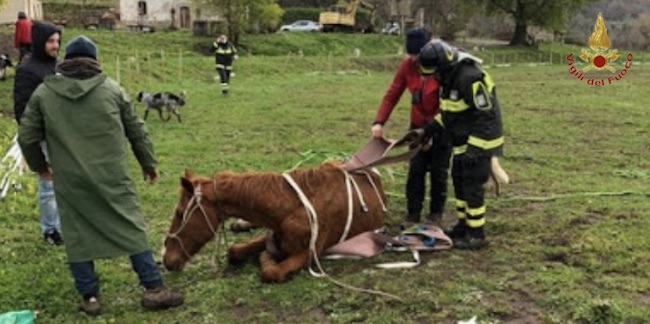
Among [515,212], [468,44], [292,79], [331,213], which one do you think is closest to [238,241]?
[331,213]

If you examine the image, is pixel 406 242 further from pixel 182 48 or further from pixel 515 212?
pixel 182 48

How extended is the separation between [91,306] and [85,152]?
111 cm

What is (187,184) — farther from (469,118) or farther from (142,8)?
(142,8)

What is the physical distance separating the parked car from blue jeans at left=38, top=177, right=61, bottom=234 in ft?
152

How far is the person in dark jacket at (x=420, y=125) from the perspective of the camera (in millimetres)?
6496

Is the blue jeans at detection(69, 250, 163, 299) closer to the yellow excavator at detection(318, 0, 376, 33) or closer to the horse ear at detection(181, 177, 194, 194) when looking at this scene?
the horse ear at detection(181, 177, 194, 194)

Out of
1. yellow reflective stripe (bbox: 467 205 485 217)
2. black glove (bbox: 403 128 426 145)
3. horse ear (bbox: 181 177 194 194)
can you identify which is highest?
black glove (bbox: 403 128 426 145)

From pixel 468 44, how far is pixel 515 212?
47.1 m

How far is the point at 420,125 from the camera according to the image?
6770mm

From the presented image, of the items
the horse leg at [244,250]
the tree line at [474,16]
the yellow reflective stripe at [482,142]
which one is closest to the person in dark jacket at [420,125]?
the yellow reflective stripe at [482,142]

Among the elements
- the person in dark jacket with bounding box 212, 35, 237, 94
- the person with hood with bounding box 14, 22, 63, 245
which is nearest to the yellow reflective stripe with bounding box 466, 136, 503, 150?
the person with hood with bounding box 14, 22, 63, 245

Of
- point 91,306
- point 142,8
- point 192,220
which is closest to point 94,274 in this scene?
point 91,306

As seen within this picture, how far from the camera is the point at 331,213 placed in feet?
18.8

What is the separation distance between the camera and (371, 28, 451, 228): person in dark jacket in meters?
6.50
